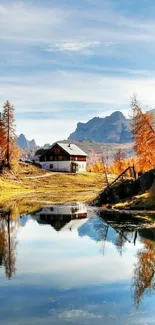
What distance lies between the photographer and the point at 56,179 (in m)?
118

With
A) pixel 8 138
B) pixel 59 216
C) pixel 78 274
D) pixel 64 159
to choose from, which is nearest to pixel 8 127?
pixel 8 138

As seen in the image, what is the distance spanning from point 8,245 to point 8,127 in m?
87.2

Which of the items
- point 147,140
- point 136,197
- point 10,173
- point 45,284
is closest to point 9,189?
point 10,173

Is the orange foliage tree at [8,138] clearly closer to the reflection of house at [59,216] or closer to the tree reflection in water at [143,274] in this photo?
the reflection of house at [59,216]

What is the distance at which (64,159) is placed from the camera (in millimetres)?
145875

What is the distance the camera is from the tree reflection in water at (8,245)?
24.2 meters

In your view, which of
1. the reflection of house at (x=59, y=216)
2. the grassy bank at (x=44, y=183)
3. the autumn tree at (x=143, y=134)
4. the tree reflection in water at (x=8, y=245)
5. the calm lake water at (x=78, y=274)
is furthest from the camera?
the grassy bank at (x=44, y=183)

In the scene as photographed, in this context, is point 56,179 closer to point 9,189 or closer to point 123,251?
point 9,189

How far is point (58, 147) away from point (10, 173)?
39.8 m

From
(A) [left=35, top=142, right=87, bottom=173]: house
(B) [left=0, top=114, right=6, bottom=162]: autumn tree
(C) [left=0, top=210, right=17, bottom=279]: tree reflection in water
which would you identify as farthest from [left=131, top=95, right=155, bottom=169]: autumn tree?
(A) [left=35, top=142, right=87, bottom=173]: house

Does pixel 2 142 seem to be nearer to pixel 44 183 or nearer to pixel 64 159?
pixel 44 183

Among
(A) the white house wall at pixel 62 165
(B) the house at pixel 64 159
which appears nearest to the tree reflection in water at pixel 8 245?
(B) the house at pixel 64 159

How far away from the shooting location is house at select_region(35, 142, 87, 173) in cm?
14462

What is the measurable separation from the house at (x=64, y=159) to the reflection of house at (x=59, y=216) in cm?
8216
